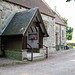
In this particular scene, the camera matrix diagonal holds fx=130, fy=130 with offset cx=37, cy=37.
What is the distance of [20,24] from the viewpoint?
34.2ft

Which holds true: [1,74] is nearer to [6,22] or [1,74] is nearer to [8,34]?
[8,34]

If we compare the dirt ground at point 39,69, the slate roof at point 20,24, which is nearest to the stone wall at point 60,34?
the slate roof at point 20,24

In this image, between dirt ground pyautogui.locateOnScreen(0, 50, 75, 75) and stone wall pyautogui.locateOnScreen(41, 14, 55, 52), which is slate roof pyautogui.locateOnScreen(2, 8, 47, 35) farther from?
stone wall pyautogui.locateOnScreen(41, 14, 55, 52)

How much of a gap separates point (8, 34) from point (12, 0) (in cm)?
401

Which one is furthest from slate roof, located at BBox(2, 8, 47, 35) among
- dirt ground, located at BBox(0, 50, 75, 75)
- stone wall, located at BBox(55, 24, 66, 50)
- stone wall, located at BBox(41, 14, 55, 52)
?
stone wall, located at BBox(55, 24, 66, 50)

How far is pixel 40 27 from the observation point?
12141mm

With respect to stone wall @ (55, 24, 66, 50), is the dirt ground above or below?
below

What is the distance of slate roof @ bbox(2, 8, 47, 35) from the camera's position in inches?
386

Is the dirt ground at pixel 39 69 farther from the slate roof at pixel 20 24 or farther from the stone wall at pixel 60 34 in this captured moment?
the stone wall at pixel 60 34

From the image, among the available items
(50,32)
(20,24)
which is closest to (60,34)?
(50,32)

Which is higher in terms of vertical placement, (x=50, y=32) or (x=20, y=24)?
(x=20, y=24)

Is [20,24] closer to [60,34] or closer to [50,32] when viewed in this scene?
[50,32]

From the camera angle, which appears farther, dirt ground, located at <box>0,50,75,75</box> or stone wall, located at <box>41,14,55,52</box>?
stone wall, located at <box>41,14,55,52</box>

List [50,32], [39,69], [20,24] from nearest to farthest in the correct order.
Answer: [39,69] → [20,24] → [50,32]
